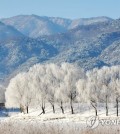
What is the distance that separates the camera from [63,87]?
4732 inches

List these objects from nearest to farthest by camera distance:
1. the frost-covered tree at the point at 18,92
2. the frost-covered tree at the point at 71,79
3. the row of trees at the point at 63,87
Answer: the row of trees at the point at 63,87 → the frost-covered tree at the point at 71,79 → the frost-covered tree at the point at 18,92

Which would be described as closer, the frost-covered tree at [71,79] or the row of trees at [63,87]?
→ the row of trees at [63,87]

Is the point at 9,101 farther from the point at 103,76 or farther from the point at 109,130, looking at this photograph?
the point at 109,130

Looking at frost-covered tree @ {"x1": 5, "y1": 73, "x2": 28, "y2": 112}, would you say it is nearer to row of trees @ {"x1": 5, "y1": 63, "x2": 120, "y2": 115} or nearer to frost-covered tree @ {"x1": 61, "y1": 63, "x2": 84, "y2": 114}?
row of trees @ {"x1": 5, "y1": 63, "x2": 120, "y2": 115}

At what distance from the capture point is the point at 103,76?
11844cm

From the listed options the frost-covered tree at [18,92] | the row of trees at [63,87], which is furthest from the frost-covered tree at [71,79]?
the frost-covered tree at [18,92]

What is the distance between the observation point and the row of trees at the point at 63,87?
368ft

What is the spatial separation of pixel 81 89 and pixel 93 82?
3899 millimetres

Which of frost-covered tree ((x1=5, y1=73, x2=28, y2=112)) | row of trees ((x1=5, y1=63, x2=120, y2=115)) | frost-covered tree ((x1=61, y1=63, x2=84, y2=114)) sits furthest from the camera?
frost-covered tree ((x1=5, y1=73, x2=28, y2=112))

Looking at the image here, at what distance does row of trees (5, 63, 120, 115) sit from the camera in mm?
112206

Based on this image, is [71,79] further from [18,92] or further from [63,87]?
[18,92]

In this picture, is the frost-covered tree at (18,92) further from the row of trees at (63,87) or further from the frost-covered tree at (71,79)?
the frost-covered tree at (71,79)

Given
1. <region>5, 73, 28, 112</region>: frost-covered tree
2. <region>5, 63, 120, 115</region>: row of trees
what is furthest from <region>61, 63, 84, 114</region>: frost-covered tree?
<region>5, 73, 28, 112</region>: frost-covered tree

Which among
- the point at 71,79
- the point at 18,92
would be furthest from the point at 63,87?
the point at 18,92
